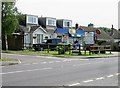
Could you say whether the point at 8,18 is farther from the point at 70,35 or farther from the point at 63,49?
the point at 70,35

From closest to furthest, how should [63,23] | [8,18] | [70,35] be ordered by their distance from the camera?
1. [8,18]
2. [70,35]
3. [63,23]

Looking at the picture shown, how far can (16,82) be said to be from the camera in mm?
13375

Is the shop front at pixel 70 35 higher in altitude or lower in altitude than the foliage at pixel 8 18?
lower

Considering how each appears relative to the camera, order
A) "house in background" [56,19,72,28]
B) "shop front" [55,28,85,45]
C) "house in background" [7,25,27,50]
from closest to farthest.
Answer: "shop front" [55,28,85,45]
"house in background" [7,25,27,50]
"house in background" [56,19,72,28]

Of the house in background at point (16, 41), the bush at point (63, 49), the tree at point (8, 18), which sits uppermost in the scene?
the tree at point (8, 18)

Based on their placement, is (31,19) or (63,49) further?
(31,19)

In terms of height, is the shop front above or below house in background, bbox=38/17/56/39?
below

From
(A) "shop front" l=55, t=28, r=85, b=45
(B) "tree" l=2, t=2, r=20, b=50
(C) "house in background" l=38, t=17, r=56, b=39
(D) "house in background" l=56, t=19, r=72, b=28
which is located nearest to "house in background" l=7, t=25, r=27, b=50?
(A) "shop front" l=55, t=28, r=85, b=45

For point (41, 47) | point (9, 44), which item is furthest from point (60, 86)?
point (9, 44)

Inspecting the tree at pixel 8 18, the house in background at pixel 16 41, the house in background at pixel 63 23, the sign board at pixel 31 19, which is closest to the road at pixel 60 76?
the tree at pixel 8 18

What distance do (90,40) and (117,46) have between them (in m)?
11.6

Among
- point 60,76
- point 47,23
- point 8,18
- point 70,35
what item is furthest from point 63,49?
point 47,23

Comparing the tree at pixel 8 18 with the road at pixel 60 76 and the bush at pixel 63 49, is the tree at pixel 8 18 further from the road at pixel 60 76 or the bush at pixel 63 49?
the road at pixel 60 76

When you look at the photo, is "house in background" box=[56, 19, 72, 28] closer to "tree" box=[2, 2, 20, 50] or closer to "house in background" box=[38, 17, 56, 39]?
"house in background" box=[38, 17, 56, 39]
